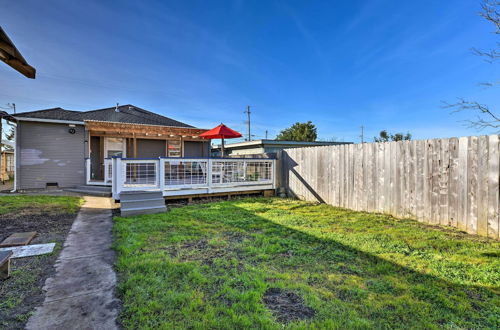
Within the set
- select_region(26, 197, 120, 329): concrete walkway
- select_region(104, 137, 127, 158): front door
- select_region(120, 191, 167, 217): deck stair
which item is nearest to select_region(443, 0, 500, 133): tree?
select_region(26, 197, 120, 329): concrete walkway

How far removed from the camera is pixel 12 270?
9.31 ft

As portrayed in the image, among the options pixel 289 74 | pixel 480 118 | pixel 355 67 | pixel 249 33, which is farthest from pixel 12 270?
pixel 355 67

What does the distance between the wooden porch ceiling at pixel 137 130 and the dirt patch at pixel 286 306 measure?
9.45 m

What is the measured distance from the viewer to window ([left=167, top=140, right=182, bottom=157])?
1287 centimetres

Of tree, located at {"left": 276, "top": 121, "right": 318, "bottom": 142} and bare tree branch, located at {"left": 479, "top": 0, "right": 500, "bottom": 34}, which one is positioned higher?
tree, located at {"left": 276, "top": 121, "right": 318, "bottom": 142}

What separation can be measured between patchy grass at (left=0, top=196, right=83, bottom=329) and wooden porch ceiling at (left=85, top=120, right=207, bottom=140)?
390 centimetres

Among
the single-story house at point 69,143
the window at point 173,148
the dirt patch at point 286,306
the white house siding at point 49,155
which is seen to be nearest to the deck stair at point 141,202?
the single-story house at point 69,143

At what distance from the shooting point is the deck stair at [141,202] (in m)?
5.94

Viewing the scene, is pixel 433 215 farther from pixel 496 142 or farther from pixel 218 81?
pixel 218 81

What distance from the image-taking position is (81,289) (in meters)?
2.43

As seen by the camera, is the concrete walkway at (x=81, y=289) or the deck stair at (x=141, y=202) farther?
the deck stair at (x=141, y=202)

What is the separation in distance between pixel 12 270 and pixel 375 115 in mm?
30173

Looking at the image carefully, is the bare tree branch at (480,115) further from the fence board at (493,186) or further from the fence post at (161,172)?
the fence post at (161,172)

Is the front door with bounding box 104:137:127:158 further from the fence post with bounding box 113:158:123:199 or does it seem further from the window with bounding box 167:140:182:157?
the fence post with bounding box 113:158:123:199
